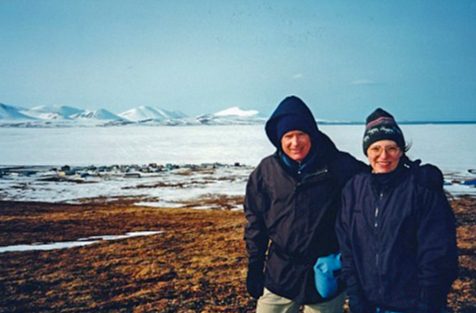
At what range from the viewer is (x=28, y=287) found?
5457 millimetres

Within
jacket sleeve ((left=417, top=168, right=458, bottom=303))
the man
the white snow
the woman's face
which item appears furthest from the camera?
the white snow

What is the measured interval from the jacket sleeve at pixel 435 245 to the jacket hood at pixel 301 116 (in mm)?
688

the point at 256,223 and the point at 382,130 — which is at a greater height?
the point at 382,130

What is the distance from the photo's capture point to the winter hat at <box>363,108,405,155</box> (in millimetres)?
2301

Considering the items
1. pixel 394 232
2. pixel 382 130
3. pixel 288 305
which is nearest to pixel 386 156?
pixel 382 130

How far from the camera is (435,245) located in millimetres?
2020

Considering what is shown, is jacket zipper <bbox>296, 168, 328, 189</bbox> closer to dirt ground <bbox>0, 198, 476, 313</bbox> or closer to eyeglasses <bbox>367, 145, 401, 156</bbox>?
eyeglasses <bbox>367, 145, 401, 156</bbox>

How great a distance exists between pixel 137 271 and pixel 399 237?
4833 mm

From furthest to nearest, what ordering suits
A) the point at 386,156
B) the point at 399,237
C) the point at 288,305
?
the point at 288,305, the point at 386,156, the point at 399,237

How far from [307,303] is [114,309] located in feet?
9.76

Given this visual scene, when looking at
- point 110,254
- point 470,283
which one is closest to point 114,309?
point 110,254

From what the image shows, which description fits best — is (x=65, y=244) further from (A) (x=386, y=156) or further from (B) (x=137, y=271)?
(A) (x=386, y=156)

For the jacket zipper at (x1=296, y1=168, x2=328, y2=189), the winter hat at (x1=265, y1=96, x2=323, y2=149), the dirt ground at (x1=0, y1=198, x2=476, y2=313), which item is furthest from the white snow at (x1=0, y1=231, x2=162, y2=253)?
the jacket zipper at (x1=296, y1=168, x2=328, y2=189)

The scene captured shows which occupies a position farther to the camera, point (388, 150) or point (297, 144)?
point (297, 144)
